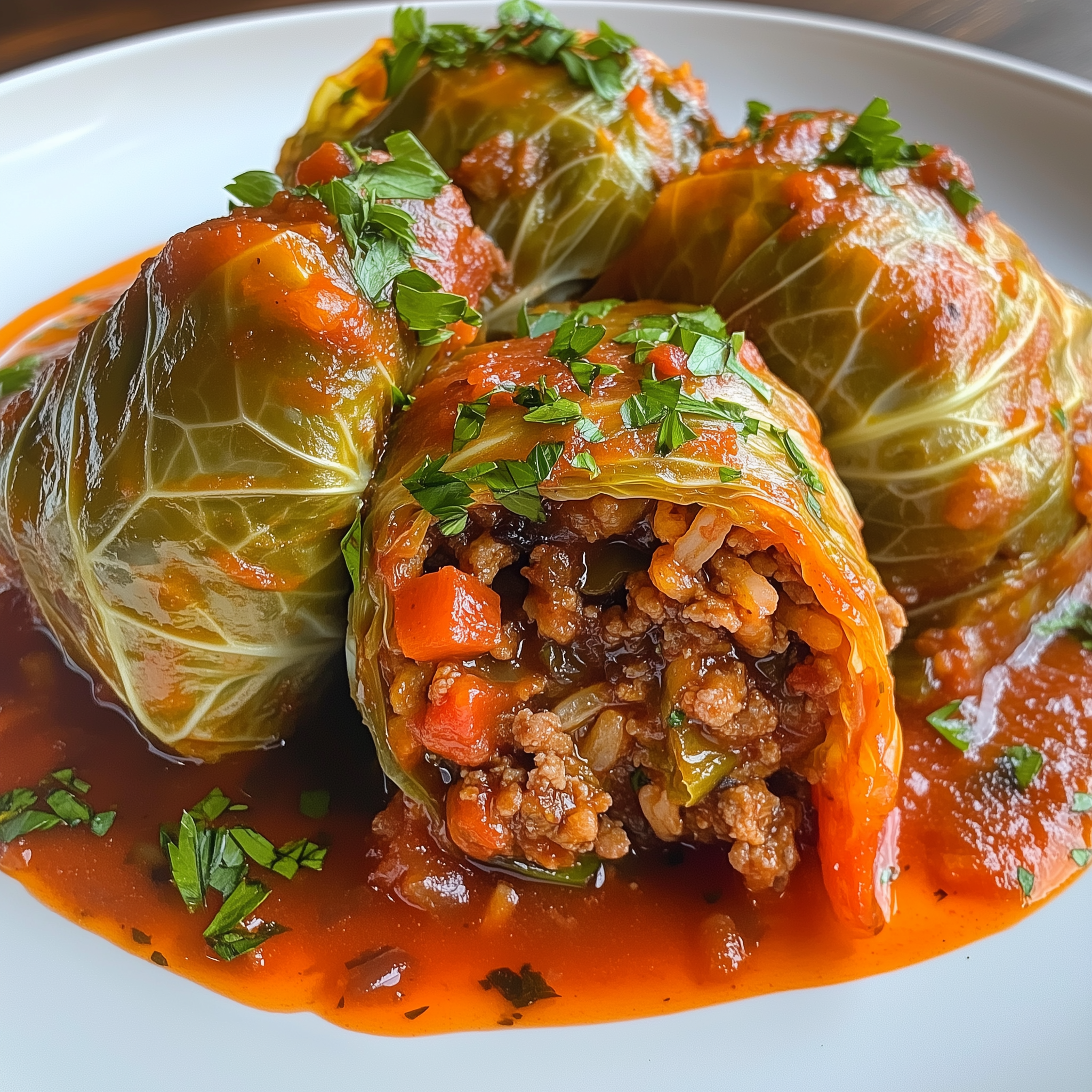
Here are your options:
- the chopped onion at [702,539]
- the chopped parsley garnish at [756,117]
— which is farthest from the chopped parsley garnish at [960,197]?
the chopped onion at [702,539]

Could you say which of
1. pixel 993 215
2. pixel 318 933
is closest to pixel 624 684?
pixel 318 933

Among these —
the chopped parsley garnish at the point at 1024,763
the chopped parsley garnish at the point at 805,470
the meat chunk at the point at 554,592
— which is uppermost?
the chopped parsley garnish at the point at 805,470

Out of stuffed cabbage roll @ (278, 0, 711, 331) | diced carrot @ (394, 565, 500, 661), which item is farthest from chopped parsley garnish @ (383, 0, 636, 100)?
diced carrot @ (394, 565, 500, 661)

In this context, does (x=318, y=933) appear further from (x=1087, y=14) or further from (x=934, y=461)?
(x=1087, y=14)

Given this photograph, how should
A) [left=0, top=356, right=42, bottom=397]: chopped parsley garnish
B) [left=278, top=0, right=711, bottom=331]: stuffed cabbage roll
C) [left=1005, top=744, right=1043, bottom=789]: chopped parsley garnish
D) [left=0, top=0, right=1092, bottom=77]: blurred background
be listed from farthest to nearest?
1. [left=0, top=0, right=1092, bottom=77]: blurred background
2. [left=0, top=356, right=42, bottom=397]: chopped parsley garnish
3. [left=278, top=0, right=711, bottom=331]: stuffed cabbage roll
4. [left=1005, top=744, right=1043, bottom=789]: chopped parsley garnish

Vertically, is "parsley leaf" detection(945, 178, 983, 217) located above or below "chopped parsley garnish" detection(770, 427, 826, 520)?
above

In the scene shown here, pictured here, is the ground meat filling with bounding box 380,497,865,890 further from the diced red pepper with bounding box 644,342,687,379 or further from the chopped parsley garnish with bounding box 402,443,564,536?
the diced red pepper with bounding box 644,342,687,379

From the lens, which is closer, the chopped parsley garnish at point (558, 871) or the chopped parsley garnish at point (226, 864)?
the chopped parsley garnish at point (226, 864)

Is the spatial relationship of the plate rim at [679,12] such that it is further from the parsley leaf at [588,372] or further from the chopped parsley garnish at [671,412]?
the chopped parsley garnish at [671,412]
